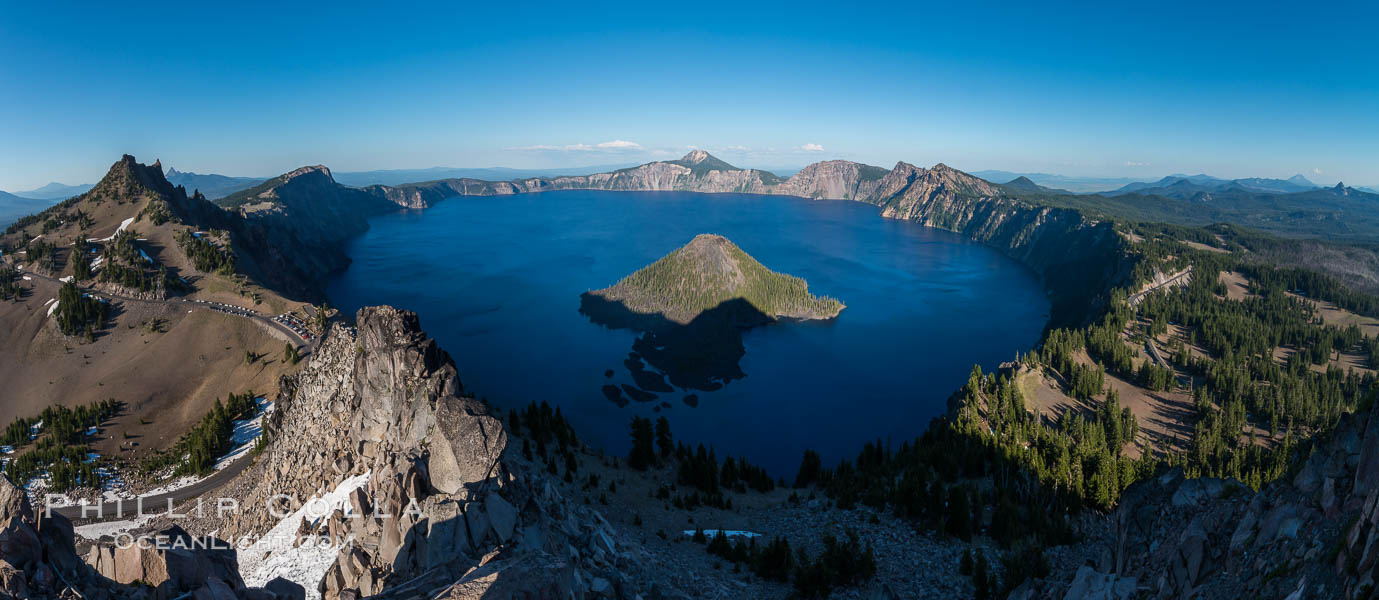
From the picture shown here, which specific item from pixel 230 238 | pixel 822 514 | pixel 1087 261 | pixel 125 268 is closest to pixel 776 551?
pixel 822 514

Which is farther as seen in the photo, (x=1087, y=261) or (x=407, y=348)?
(x=1087, y=261)

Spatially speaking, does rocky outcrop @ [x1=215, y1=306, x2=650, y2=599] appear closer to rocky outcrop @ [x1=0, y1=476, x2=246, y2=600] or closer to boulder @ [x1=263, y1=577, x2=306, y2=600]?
boulder @ [x1=263, y1=577, x2=306, y2=600]

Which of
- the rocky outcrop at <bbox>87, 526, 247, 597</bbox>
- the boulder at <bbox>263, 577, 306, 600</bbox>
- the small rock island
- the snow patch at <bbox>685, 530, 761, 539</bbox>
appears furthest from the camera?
the small rock island

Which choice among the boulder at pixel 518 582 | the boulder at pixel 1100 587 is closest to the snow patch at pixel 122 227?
the boulder at pixel 518 582

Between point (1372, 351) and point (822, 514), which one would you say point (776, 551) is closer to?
point (822, 514)

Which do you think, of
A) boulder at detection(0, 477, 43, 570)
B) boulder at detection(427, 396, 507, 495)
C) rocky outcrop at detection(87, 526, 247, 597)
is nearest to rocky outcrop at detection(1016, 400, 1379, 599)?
boulder at detection(427, 396, 507, 495)

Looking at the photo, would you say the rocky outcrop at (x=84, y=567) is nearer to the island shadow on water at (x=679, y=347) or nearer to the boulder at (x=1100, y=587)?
the boulder at (x=1100, y=587)

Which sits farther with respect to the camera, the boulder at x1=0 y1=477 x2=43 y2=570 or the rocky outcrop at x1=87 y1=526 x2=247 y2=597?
the rocky outcrop at x1=87 y1=526 x2=247 y2=597
